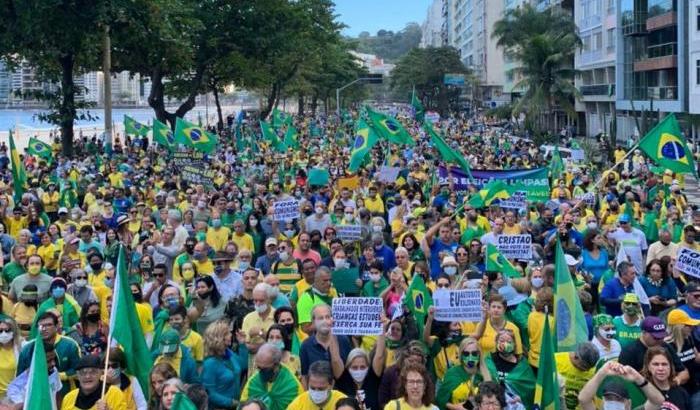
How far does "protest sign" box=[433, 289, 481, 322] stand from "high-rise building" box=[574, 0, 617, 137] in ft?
148

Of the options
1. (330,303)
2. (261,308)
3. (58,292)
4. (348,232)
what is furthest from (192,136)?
(261,308)

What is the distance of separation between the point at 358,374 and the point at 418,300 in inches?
62.9

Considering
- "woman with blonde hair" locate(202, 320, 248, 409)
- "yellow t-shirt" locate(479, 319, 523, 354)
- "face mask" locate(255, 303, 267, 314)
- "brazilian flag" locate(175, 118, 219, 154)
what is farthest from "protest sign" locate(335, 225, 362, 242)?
"brazilian flag" locate(175, 118, 219, 154)

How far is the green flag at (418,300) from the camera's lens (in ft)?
25.7

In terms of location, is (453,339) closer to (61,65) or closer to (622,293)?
(622,293)

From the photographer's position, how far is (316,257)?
10.6m

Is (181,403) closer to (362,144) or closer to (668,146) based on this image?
(668,146)

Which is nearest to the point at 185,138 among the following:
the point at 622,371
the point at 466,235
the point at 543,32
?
the point at 466,235

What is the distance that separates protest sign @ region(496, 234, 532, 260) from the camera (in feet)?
33.7

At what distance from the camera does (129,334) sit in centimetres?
648

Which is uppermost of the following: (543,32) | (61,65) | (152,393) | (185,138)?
(543,32)

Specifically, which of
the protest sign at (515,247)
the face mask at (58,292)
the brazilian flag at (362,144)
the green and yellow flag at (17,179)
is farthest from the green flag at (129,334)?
the brazilian flag at (362,144)

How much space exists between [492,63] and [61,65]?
3052 inches

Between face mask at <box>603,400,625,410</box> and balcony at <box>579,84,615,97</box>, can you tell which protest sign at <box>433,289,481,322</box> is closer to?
face mask at <box>603,400,625,410</box>
